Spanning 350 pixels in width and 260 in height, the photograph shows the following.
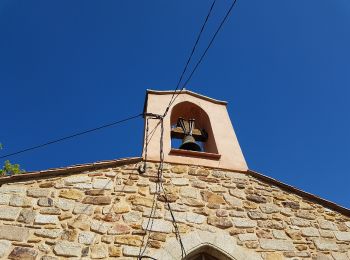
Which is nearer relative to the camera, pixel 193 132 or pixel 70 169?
pixel 70 169

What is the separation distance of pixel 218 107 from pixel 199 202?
2.73 m

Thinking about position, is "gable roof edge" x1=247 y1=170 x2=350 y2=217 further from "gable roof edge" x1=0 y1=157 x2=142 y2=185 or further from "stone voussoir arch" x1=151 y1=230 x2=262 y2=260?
"gable roof edge" x1=0 y1=157 x2=142 y2=185

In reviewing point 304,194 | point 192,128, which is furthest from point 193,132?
point 304,194

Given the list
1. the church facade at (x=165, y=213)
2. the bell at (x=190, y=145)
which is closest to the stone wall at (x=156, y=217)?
the church facade at (x=165, y=213)

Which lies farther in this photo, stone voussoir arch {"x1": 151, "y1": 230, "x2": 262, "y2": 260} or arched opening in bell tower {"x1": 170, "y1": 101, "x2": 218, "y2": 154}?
arched opening in bell tower {"x1": 170, "y1": 101, "x2": 218, "y2": 154}

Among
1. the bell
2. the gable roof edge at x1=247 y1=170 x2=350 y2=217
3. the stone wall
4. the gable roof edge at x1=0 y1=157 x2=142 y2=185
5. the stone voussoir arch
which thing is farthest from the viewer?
the bell

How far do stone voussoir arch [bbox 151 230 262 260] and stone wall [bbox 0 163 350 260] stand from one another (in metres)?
0.01

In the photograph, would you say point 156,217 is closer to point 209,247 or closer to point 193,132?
point 209,247

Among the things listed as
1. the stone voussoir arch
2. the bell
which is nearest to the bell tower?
the bell

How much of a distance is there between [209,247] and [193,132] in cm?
268

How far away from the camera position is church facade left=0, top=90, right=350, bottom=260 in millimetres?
3707

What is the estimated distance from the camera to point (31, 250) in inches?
138

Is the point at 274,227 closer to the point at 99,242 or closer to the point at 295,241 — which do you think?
the point at 295,241

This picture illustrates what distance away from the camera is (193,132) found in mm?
6297
